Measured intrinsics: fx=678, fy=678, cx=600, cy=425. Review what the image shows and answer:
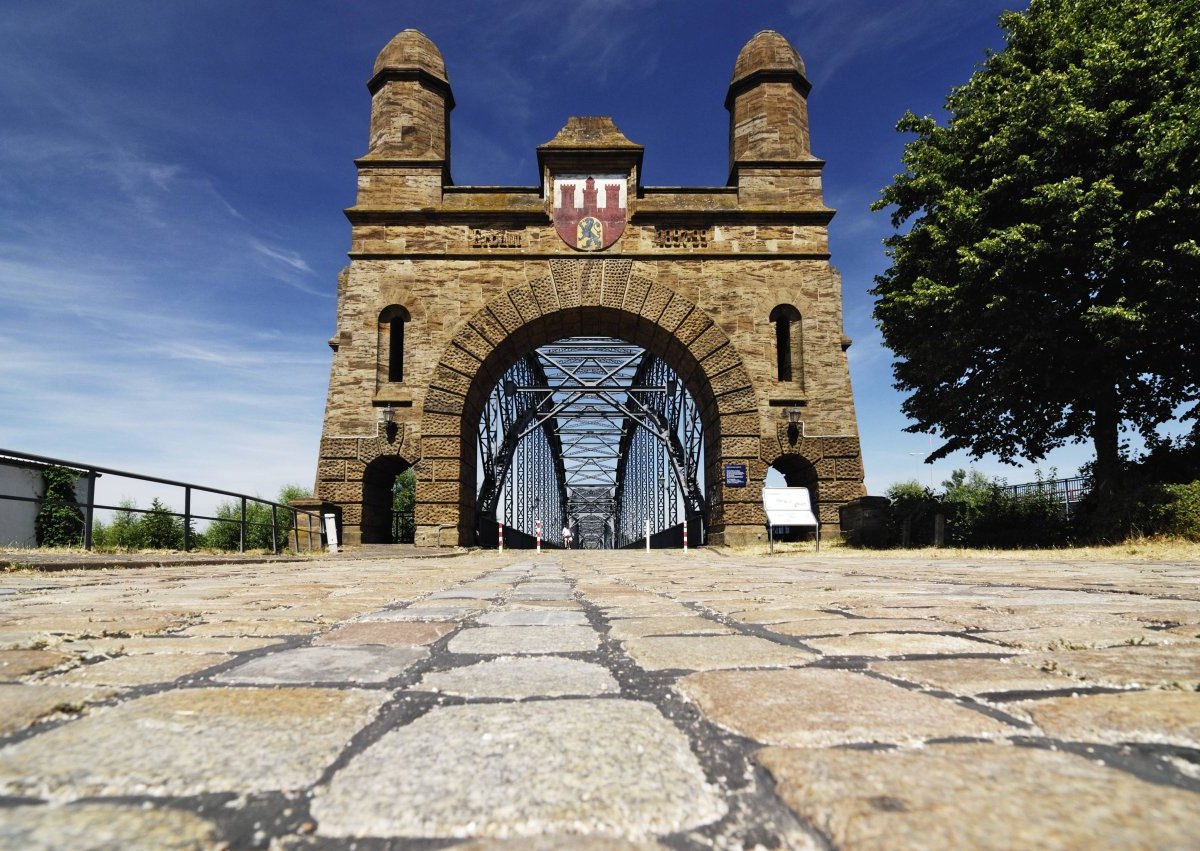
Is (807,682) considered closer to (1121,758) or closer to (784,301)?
(1121,758)

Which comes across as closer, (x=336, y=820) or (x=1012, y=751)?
(x=336, y=820)

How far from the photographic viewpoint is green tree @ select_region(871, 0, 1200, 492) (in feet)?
31.9

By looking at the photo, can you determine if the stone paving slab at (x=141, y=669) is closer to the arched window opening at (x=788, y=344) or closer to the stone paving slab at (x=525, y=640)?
the stone paving slab at (x=525, y=640)

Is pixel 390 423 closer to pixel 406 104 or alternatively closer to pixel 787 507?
pixel 406 104

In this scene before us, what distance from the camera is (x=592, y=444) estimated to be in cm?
5431

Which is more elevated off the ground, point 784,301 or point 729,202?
point 729,202

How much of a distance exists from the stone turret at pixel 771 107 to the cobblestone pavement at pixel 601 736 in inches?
635

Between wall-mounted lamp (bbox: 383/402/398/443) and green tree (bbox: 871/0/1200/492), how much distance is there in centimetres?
1062

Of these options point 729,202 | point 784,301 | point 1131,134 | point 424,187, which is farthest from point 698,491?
point 1131,134

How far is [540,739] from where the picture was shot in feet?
3.43

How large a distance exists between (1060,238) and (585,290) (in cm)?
932

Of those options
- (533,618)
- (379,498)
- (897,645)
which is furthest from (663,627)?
(379,498)

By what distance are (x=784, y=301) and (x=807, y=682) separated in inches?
611

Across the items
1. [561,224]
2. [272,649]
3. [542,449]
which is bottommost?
[272,649]
